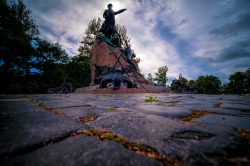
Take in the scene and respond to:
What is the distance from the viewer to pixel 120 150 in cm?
55

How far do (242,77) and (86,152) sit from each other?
1538 inches

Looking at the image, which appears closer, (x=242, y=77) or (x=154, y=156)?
(x=154, y=156)

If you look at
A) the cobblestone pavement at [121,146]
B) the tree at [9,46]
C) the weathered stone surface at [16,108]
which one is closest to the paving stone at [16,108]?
the weathered stone surface at [16,108]

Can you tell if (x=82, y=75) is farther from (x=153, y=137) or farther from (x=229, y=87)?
(x=229, y=87)

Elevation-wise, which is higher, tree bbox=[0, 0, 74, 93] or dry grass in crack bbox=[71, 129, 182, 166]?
tree bbox=[0, 0, 74, 93]

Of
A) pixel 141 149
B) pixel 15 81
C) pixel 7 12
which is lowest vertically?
pixel 141 149

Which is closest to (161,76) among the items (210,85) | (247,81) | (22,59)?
(210,85)

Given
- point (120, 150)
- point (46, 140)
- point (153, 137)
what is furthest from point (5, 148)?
point (153, 137)

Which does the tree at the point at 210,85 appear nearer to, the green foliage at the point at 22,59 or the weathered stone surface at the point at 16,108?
the green foliage at the point at 22,59

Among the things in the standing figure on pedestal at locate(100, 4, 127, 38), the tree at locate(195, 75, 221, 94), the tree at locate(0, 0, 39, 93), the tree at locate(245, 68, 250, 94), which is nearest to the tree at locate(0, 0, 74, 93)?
the tree at locate(0, 0, 39, 93)

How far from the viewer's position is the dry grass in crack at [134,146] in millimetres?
492

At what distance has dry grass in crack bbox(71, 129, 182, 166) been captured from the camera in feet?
1.61

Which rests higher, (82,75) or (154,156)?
(82,75)

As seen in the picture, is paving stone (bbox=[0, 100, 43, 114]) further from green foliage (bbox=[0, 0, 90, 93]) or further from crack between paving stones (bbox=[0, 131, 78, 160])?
green foliage (bbox=[0, 0, 90, 93])
